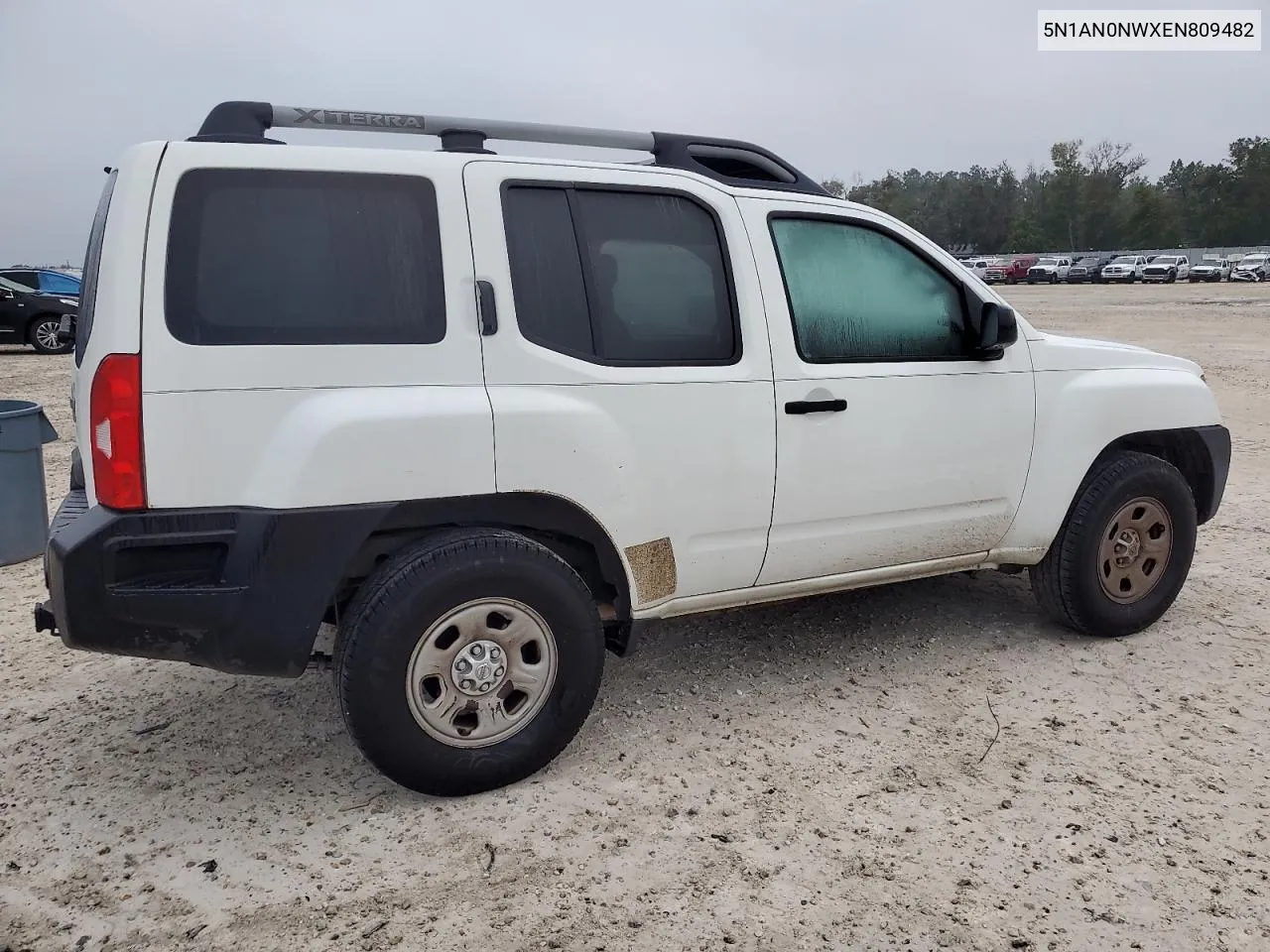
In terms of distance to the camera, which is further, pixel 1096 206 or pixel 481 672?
pixel 1096 206

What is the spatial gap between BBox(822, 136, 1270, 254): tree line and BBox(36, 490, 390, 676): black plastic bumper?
7708cm

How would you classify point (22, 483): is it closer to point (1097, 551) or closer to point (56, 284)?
point (1097, 551)

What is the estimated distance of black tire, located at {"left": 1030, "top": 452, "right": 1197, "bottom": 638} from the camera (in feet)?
13.8

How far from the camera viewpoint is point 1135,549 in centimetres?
436

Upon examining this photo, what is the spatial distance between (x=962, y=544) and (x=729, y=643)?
1.09 meters

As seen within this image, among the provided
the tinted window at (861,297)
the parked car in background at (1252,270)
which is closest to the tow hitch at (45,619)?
the tinted window at (861,297)

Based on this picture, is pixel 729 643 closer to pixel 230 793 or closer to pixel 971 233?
pixel 230 793

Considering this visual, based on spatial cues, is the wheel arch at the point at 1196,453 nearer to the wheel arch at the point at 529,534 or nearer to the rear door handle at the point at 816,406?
the rear door handle at the point at 816,406

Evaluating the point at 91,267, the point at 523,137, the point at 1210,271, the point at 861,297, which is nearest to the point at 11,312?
the point at 91,267

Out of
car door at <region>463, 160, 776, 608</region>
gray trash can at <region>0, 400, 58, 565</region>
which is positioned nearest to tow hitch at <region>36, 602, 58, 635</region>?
car door at <region>463, 160, 776, 608</region>

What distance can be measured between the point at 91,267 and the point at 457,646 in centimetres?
170

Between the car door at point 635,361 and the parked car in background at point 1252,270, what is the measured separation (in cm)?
4846

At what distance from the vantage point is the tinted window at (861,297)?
11.9 ft

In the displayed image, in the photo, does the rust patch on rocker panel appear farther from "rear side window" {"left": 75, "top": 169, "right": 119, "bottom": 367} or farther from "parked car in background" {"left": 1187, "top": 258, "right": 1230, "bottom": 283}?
"parked car in background" {"left": 1187, "top": 258, "right": 1230, "bottom": 283}
